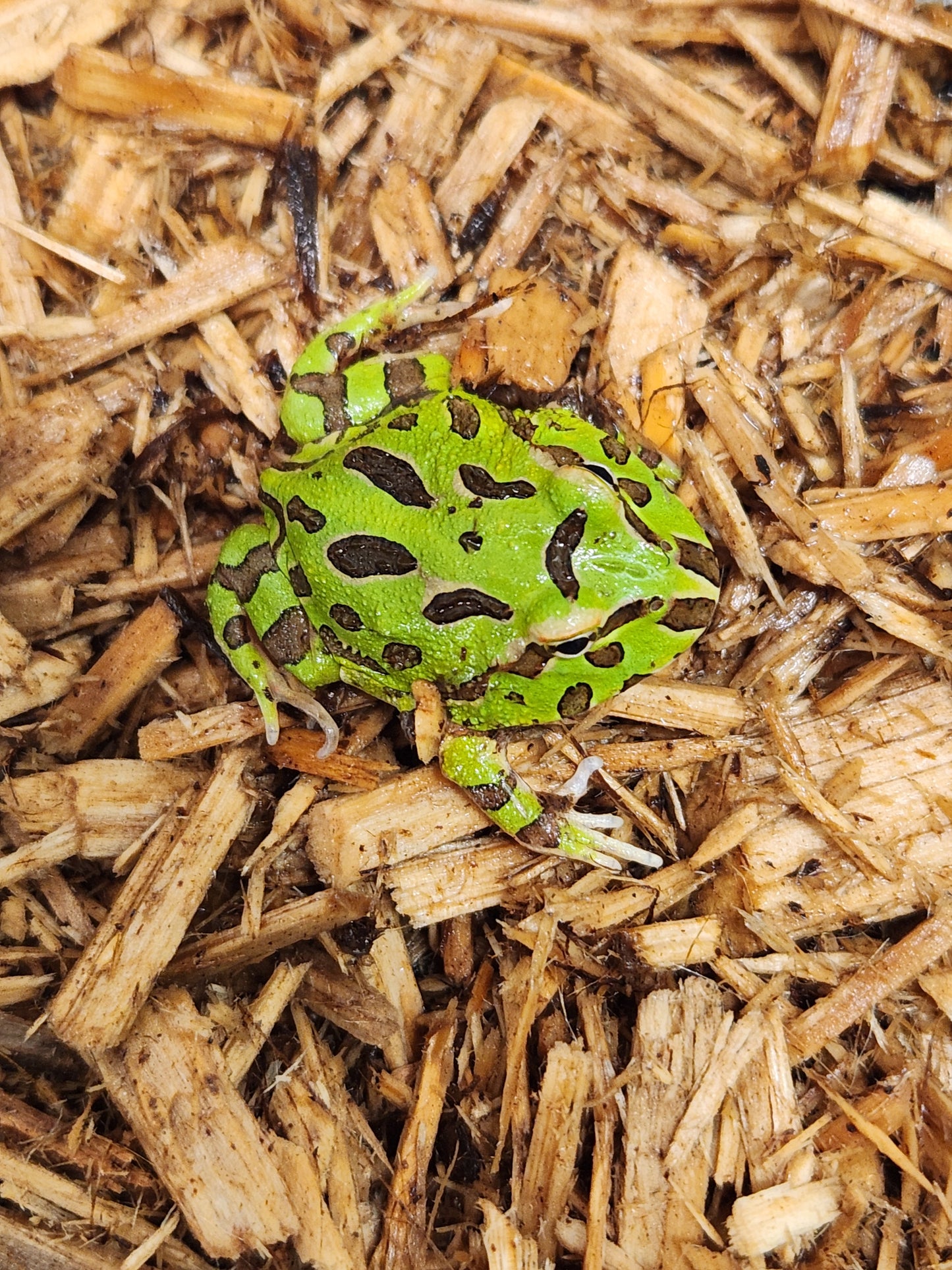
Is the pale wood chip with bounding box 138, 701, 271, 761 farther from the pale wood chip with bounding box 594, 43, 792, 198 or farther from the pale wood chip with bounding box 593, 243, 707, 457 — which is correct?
the pale wood chip with bounding box 594, 43, 792, 198

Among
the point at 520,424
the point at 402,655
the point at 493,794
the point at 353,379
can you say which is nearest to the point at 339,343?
the point at 353,379

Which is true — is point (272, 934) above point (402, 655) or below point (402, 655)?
below

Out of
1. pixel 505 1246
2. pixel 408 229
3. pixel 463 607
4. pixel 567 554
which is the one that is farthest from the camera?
pixel 408 229

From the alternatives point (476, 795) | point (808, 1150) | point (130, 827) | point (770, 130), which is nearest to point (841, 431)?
point (770, 130)

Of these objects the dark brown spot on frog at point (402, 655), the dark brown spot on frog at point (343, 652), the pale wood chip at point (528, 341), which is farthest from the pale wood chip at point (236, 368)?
the dark brown spot on frog at point (402, 655)

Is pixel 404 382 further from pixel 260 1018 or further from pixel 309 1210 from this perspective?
pixel 309 1210

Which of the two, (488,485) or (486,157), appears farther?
(486,157)
